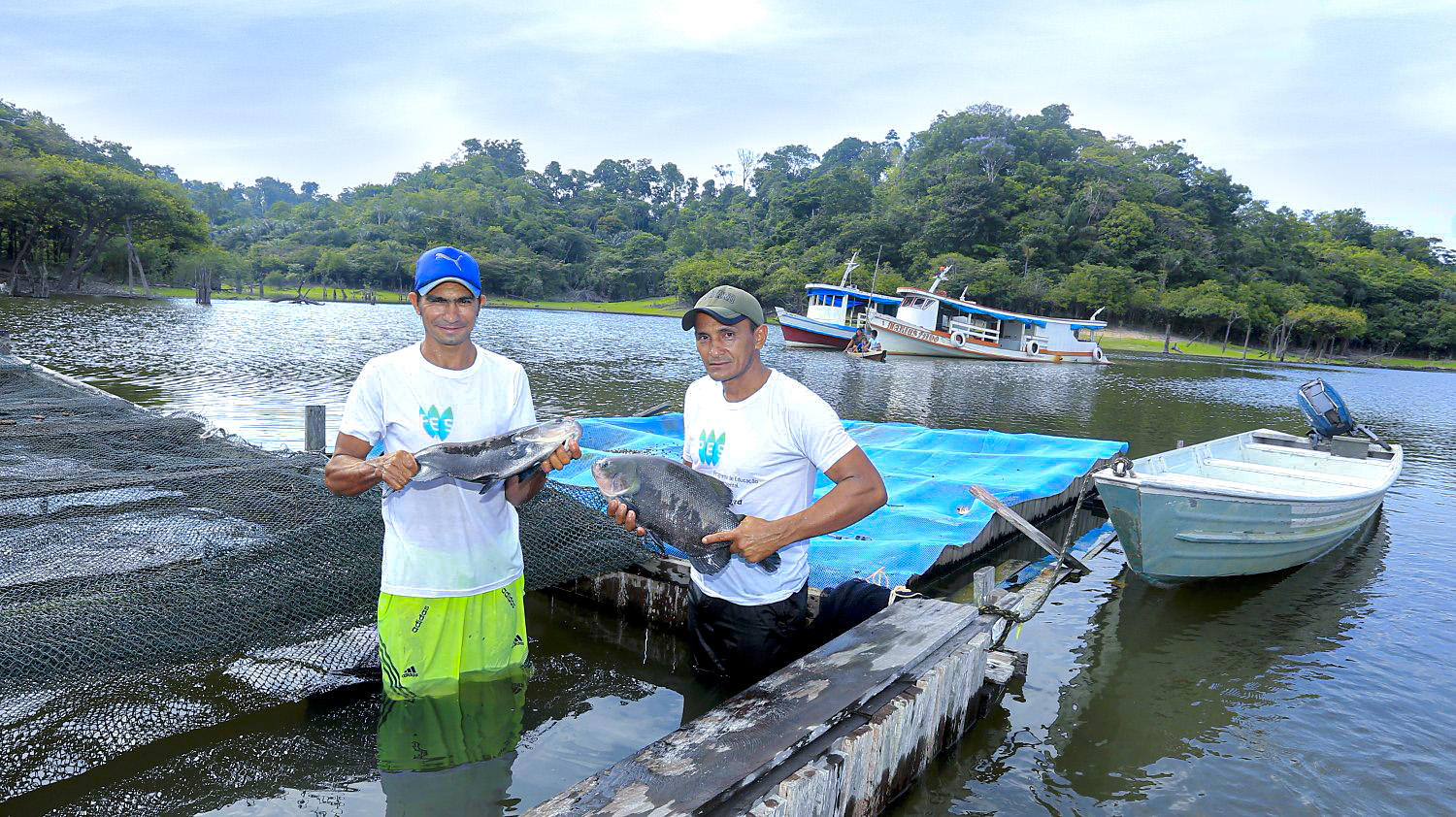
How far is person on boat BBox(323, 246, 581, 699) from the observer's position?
3.38 metres

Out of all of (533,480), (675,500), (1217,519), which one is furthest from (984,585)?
(1217,519)

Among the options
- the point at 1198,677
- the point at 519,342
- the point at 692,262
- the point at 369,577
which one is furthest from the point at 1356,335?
the point at 369,577

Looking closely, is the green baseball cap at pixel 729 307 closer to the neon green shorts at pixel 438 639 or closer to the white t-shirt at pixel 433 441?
the white t-shirt at pixel 433 441

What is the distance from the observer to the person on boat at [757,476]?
11.4ft

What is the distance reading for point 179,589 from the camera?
4590 millimetres

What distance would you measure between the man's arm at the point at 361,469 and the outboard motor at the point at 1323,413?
14.5 meters

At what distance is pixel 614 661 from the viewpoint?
6.16m

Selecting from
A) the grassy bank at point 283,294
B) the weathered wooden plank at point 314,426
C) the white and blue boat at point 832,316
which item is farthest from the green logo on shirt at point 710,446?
the grassy bank at point 283,294

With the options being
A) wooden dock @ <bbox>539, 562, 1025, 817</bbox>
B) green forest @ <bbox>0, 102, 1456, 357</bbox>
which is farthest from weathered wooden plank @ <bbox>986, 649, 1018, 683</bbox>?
green forest @ <bbox>0, 102, 1456, 357</bbox>

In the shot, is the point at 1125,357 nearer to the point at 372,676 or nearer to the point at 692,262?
the point at 692,262

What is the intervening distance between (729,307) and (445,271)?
1.25m

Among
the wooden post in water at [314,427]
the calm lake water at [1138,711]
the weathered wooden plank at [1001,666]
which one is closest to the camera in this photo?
the calm lake water at [1138,711]

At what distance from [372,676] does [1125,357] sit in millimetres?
61620

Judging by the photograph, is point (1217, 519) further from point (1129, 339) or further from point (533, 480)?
point (1129, 339)
